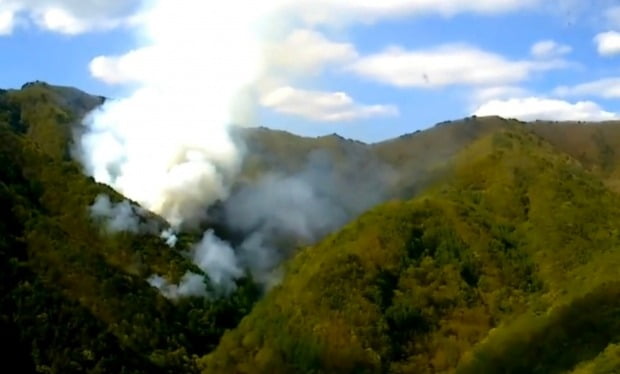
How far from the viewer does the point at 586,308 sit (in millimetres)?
193375

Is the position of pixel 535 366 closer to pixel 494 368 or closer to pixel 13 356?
pixel 494 368

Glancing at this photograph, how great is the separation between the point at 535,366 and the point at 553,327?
44.0 feet

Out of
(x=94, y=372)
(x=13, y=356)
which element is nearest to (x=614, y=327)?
(x=94, y=372)

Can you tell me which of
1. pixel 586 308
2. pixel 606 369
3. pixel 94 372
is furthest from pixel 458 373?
pixel 94 372

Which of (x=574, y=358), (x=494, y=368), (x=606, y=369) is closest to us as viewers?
(x=606, y=369)

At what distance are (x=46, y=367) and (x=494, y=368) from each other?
96.0 m

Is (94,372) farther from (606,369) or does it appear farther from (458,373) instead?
(606,369)

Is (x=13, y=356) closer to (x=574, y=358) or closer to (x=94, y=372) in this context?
(x=94, y=372)

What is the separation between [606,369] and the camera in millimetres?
156875

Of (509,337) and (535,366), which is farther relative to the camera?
(509,337)

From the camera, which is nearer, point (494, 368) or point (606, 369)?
point (606, 369)

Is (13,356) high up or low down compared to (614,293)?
Answer: up

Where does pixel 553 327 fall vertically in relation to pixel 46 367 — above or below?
below

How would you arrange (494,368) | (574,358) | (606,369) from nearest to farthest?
1. (606,369)
2. (574,358)
3. (494,368)
